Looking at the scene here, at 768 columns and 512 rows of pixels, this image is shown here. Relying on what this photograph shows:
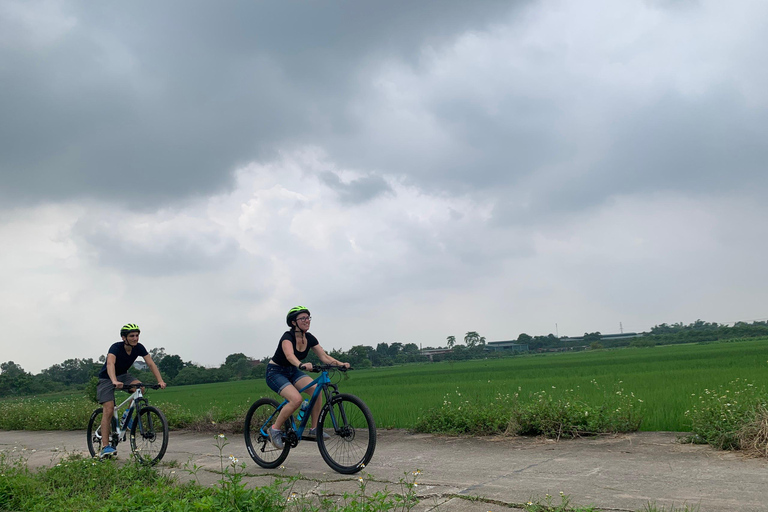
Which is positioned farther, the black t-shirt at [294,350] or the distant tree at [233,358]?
the distant tree at [233,358]

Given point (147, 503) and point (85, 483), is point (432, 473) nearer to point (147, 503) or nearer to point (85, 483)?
point (147, 503)

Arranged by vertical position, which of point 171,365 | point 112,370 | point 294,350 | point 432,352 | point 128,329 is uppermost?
point 128,329

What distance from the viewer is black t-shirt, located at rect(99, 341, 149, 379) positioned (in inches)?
304

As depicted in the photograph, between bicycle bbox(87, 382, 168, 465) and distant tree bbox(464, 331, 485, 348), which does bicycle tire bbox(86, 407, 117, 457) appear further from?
distant tree bbox(464, 331, 485, 348)

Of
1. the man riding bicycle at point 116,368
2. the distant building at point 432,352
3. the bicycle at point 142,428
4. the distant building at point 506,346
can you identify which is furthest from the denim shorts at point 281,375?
the distant building at point 506,346

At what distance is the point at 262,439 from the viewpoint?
6848 millimetres

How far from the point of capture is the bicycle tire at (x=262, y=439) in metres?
6.71

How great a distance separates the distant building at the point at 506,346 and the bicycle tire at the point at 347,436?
140 meters

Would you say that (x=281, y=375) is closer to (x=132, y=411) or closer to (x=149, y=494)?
(x=149, y=494)

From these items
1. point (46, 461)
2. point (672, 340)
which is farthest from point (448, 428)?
point (672, 340)

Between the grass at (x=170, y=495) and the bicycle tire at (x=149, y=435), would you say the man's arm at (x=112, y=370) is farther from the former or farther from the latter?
the grass at (x=170, y=495)

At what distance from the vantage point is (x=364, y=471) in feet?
19.6

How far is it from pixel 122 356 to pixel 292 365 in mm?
2740

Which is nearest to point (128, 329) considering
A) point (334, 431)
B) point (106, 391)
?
point (106, 391)
